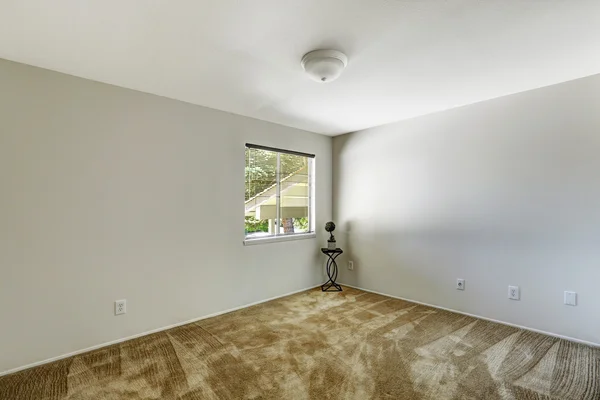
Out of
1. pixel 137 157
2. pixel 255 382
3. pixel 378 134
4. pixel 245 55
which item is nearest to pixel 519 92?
pixel 378 134

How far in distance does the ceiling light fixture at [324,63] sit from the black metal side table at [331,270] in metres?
2.63

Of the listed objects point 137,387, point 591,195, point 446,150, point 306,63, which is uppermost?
point 306,63

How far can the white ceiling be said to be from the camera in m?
1.67

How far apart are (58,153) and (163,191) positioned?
0.86 metres

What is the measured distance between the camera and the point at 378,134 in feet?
13.5

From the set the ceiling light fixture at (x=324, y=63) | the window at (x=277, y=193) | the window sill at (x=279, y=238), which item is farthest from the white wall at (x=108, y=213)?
the ceiling light fixture at (x=324, y=63)

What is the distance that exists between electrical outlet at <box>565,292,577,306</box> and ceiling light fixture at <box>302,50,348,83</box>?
282 centimetres

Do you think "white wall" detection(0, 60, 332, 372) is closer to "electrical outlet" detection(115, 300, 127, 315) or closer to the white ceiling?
"electrical outlet" detection(115, 300, 127, 315)

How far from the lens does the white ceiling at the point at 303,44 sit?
65.8 inches

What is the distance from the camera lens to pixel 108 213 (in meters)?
2.60

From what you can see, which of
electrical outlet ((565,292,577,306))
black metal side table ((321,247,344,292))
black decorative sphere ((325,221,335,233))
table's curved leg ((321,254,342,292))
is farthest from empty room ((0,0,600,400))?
black decorative sphere ((325,221,335,233))

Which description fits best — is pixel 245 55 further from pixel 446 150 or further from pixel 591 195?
pixel 591 195

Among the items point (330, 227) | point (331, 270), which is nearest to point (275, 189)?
point (330, 227)

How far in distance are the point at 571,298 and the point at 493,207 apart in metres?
1.00
